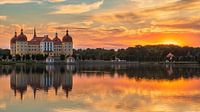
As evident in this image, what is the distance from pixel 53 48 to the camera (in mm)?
92938

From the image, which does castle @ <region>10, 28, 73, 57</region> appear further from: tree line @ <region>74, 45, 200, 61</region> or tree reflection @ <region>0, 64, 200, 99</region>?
tree reflection @ <region>0, 64, 200, 99</region>

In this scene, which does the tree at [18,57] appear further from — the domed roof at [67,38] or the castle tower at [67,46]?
the domed roof at [67,38]

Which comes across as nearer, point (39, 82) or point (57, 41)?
point (39, 82)

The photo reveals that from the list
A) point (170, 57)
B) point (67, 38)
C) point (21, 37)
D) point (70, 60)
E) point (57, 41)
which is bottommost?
point (70, 60)

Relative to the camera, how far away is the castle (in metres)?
91.9

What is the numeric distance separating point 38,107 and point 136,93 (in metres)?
6.39

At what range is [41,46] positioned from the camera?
92812 millimetres

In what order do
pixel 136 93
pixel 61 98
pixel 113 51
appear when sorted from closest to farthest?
pixel 61 98, pixel 136 93, pixel 113 51

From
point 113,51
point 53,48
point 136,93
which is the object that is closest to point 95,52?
point 113,51

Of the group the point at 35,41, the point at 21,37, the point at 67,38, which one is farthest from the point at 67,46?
the point at 21,37

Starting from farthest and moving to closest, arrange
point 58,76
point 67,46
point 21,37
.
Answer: point 67,46
point 21,37
point 58,76

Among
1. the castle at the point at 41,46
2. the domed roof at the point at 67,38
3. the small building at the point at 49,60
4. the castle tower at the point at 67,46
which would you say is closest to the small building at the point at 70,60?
the small building at the point at 49,60

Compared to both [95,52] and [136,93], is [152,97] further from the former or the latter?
[95,52]

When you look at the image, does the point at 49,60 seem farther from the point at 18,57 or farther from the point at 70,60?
the point at 18,57
